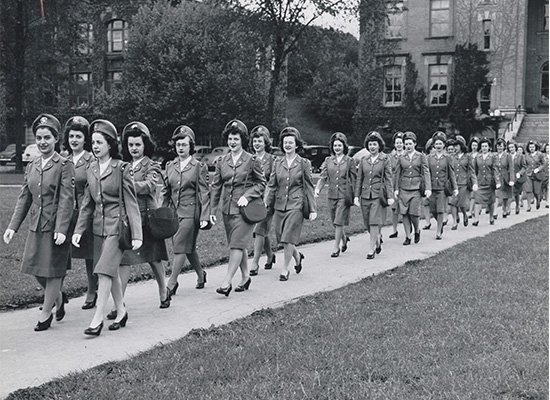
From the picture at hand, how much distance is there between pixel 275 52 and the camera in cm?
3841

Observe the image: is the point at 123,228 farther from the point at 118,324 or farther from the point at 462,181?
the point at 462,181

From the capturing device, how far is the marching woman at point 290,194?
9.92 meters

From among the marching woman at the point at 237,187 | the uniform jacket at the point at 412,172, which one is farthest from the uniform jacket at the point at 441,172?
the marching woman at the point at 237,187

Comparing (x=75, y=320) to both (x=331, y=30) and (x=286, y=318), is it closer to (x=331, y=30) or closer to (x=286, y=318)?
(x=286, y=318)

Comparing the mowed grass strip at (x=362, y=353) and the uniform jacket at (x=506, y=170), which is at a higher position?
the uniform jacket at (x=506, y=170)

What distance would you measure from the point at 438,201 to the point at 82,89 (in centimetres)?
4485

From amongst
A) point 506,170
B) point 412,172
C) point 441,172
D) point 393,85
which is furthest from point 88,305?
point 393,85

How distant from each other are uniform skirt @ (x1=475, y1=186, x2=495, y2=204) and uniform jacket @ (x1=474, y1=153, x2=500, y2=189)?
13cm

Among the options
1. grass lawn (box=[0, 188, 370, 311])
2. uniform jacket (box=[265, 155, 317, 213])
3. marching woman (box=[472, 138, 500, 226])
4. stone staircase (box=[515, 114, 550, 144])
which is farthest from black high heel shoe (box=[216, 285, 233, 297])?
stone staircase (box=[515, 114, 550, 144])

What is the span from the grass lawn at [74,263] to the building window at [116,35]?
3813 cm

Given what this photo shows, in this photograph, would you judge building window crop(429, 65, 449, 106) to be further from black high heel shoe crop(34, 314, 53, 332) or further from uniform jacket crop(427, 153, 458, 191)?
black high heel shoe crop(34, 314, 53, 332)

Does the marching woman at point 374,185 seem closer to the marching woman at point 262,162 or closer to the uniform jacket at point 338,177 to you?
the uniform jacket at point 338,177

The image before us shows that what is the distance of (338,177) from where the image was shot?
12117 millimetres

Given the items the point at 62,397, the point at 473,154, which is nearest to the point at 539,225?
the point at 473,154
